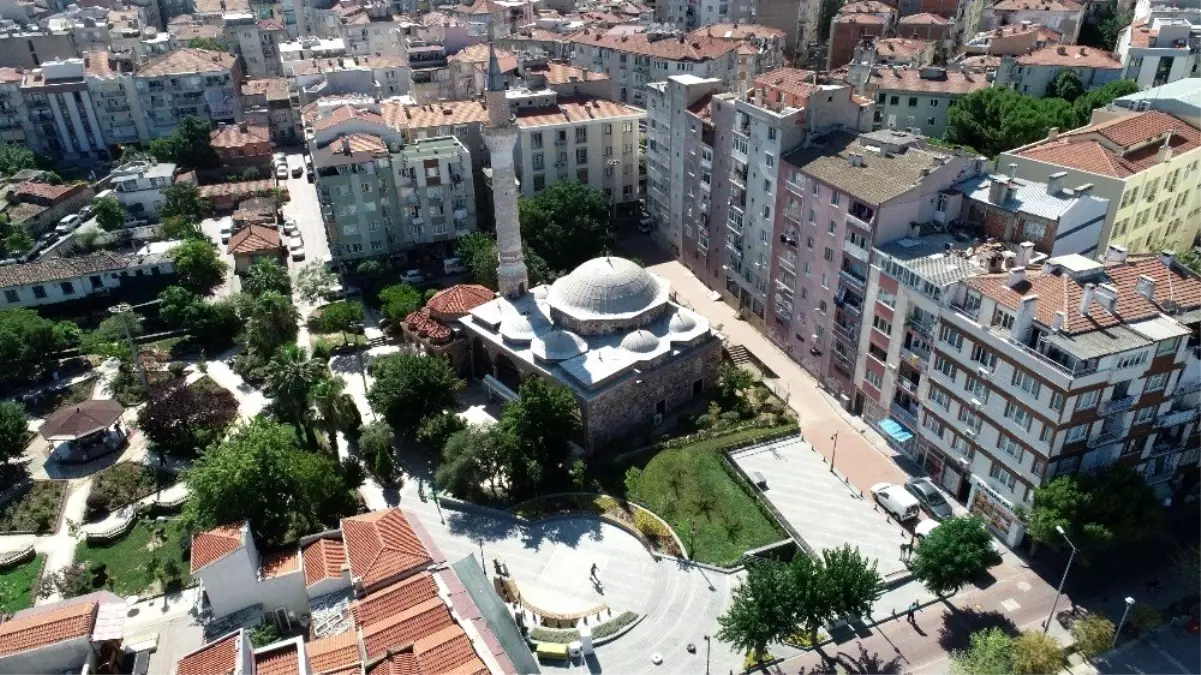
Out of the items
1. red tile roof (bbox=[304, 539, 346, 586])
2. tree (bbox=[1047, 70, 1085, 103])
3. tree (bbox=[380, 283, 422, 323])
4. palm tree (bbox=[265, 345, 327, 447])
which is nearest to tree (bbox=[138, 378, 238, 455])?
palm tree (bbox=[265, 345, 327, 447])

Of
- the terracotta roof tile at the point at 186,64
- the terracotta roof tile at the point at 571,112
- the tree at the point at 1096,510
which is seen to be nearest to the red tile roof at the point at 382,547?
the tree at the point at 1096,510

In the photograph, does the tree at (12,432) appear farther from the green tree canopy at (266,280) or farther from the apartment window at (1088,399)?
the apartment window at (1088,399)

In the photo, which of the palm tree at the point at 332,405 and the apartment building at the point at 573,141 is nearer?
the palm tree at the point at 332,405

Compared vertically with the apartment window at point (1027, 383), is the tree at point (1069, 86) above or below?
above

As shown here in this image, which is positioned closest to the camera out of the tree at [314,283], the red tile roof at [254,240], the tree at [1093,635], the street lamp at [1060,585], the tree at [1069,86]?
the tree at [1093,635]

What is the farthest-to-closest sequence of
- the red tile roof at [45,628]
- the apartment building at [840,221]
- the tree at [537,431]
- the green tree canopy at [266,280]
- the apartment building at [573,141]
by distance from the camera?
the apartment building at [573,141] < the green tree canopy at [266,280] < the apartment building at [840,221] < the tree at [537,431] < the red tile roof at [45,628]

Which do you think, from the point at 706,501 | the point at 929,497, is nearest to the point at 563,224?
the point at 706,501
